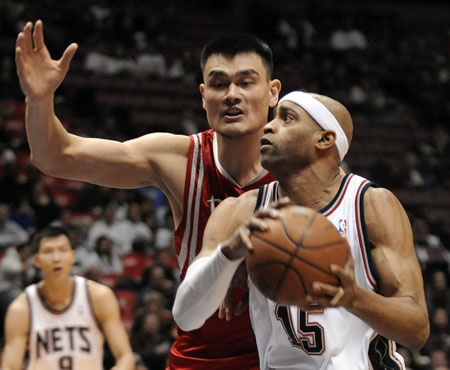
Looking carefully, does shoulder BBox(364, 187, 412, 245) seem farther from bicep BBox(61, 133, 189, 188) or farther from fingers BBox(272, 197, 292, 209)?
bicep BBox(61, 133, 189, 188)

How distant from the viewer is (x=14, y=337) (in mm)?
5504

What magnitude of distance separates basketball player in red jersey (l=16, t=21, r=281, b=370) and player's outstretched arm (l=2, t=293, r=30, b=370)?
1.75m

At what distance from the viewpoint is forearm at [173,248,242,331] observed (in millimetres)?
2809

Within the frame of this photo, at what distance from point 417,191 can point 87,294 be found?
924cm

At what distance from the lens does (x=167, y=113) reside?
1432 cm

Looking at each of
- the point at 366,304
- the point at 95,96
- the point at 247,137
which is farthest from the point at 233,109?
the point at 95,96

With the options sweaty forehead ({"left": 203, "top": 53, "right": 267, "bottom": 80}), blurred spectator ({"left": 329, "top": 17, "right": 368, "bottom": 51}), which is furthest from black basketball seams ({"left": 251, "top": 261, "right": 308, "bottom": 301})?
blurred spectator ({"left": 329, "top": 17, "right": 368, "bottom": 51})

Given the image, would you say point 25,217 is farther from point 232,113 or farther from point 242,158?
point 232,113

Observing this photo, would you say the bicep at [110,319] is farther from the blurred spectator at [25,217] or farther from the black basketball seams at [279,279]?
the blurred spectator at [25,217]

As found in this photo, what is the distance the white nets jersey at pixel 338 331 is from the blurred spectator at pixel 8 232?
7.11 m

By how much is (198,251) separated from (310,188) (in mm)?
1038

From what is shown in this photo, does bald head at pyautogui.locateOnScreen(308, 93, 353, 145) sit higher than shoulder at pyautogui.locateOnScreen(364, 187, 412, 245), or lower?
higher

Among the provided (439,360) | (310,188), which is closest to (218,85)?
(310,188)

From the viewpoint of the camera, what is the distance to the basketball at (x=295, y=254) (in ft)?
8.40
